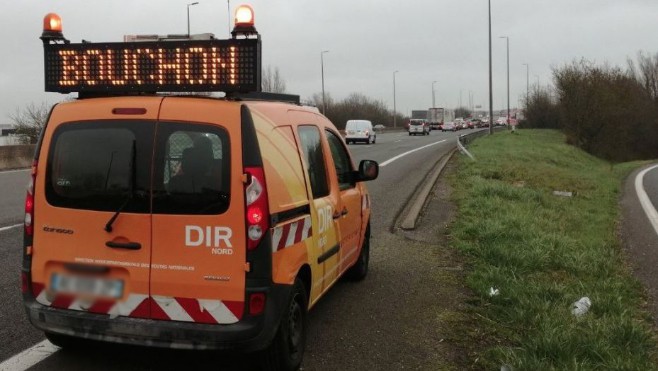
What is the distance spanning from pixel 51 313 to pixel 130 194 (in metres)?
0.86

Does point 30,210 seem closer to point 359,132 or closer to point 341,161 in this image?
point 341,161

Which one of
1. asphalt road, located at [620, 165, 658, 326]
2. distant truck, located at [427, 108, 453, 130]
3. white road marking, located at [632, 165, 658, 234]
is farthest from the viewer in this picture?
distant truck, located at [427, 108, 453, 130]

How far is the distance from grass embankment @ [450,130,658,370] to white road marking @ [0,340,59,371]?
2875 mm

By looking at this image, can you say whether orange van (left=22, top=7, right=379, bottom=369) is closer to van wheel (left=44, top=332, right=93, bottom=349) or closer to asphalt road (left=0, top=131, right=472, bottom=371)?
van wheel (left=44, top=332, right=93, bottom=349)

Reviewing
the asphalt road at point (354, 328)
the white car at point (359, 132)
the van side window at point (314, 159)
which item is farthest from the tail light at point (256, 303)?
the white car at point (359, 132)

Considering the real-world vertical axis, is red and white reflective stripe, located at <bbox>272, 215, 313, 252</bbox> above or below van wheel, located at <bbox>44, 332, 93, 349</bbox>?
above

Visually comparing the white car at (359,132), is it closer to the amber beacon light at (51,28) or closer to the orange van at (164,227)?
the amber beacon light at (51,28)

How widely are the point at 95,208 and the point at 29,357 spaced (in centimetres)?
120

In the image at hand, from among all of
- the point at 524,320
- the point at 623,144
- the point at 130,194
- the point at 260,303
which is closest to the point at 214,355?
the point at 260,303

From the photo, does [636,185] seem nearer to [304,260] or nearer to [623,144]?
[304,260]

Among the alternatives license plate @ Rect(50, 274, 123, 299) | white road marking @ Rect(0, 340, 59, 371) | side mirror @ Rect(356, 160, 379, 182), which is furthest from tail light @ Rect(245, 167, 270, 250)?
side mirror @ Rect(356, 160, 379, 182)

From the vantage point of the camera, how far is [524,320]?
15.7ft

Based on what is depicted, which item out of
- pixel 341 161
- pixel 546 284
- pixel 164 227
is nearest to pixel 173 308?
pixel 164 227

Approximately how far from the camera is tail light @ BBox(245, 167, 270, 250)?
333 centimetres
